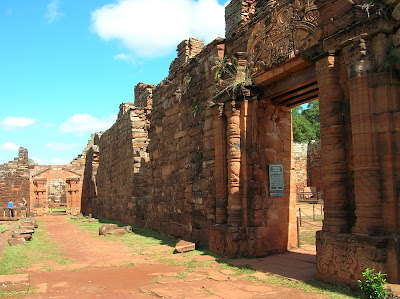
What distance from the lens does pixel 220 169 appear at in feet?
25.4

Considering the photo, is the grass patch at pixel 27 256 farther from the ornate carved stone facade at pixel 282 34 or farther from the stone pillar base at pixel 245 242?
the ornate carved stone facade at pixel 282 34

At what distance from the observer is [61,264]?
24.3ft

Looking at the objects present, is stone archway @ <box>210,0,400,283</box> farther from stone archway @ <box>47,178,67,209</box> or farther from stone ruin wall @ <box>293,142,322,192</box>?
stone archway @ <box>47,178,67,209</box>

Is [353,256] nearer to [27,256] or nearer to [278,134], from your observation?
[278,134]

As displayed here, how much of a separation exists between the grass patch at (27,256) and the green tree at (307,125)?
116 feet

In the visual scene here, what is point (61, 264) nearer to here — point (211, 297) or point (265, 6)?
point (211, 297)

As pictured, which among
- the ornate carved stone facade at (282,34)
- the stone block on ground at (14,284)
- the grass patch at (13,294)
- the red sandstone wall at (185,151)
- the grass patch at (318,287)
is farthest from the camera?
the red sandstone wall at (185,151)

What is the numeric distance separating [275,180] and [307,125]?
37.4 metres

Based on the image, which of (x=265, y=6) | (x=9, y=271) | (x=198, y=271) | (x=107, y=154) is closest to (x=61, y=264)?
(x=9, y=271)

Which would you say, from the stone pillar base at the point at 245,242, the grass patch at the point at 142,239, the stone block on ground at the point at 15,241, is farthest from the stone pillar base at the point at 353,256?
the stone block on ground at the point at 15,241

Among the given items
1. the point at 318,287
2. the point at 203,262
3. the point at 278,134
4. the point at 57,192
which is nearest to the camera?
the point at 318,287

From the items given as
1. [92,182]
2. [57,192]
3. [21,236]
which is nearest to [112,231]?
[21,236]

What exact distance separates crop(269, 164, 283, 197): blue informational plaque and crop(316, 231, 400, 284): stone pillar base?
2.40 metres

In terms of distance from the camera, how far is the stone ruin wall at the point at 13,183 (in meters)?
26.5
